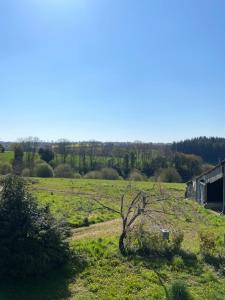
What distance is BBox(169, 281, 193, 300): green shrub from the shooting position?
11.3 meters

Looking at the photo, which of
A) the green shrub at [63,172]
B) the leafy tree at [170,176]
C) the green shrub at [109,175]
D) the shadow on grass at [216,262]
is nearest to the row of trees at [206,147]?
the leafy tree at [170,176]

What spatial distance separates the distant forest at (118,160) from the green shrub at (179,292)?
48.8 meters

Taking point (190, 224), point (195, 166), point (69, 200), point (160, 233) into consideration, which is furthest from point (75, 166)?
point (160, 233)

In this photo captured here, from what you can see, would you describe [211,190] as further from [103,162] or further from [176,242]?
[103,162]

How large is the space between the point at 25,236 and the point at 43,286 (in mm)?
1732

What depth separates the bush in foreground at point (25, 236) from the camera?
12.0 metres

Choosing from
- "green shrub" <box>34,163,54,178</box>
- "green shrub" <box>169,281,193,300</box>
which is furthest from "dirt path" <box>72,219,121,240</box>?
"green shrub" <box>34,163,54,178</box>

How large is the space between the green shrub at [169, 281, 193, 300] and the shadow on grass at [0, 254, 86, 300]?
3227 mm

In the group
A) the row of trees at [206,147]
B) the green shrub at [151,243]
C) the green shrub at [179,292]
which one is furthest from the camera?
the row of trees at [206,147]

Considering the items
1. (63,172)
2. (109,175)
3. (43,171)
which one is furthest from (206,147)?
(43,171)

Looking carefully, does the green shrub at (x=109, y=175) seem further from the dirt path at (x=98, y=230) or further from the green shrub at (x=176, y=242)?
the green shrub at (x=176, y=242)

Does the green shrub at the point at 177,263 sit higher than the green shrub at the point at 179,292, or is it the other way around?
the green shrub at the point at 177,263

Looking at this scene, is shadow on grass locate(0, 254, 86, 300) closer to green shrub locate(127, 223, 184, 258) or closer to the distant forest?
green shrub locate(127, 223, 184, 258)

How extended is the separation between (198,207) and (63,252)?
2090 cm
